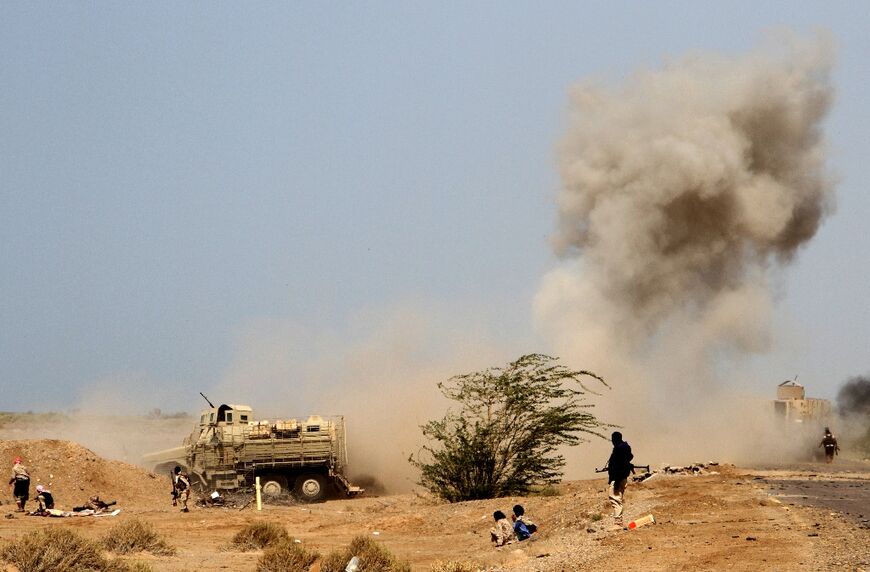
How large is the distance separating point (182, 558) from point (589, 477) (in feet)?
73.2

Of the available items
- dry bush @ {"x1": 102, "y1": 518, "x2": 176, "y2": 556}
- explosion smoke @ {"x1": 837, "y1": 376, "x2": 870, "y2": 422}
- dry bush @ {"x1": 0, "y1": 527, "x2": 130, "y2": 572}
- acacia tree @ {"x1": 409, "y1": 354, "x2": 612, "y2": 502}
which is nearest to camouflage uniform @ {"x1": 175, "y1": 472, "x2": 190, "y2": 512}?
acacia tree @ {"x1": 409, "y1": 354, "x2": 612, "y2": 502}

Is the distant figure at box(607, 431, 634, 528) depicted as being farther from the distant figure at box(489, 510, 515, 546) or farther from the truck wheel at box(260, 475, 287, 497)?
the truck wheel at box(260, 475, 287, 497)

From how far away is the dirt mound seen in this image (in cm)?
3444

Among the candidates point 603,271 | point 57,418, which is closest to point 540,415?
point 603,271

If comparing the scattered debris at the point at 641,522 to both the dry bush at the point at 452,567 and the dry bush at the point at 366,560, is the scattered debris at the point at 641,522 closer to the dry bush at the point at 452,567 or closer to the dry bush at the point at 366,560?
the dry bush at the point at 452,567

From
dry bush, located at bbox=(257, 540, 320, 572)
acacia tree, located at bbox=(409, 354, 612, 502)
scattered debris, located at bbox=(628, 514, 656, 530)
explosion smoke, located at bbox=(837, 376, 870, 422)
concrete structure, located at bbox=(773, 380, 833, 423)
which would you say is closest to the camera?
dry bush, located at bbox=(257, 540, 320, 572)

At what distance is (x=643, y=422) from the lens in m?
43.3

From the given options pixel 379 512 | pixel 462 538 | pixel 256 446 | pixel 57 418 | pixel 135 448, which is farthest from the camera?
pixel 57 418

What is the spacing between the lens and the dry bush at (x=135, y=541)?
773 inches

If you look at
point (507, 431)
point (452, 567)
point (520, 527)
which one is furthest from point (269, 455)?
point (452, 567)

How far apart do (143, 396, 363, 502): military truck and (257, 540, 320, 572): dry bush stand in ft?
54.4

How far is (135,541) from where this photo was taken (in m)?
19.9

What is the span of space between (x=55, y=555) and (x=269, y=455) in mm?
17839

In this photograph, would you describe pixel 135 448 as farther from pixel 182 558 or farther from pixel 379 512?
pixel 182 558
